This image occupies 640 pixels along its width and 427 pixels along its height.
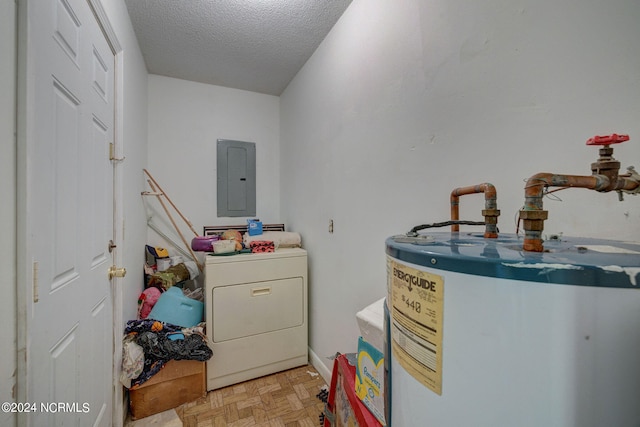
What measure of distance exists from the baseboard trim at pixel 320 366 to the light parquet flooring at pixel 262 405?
0.04 meters

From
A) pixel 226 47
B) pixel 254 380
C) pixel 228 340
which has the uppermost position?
pixel 226 47

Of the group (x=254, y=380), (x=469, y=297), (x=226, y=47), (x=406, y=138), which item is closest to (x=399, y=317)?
(x=469, y=297)

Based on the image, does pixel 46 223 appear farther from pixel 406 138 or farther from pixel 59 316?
pixel 406 138

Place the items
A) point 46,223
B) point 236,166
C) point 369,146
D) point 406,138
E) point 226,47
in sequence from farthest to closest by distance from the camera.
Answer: point 236,166 → point 226,47 → point 369,146 → point 406,138 → point 46,223

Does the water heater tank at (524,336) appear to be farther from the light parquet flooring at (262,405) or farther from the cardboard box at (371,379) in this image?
the light parquet flooring at (262,405)

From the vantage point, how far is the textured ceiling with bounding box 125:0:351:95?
1714 millimetres

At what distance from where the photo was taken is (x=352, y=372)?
106 cm

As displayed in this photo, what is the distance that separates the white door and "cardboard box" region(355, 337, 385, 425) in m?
0.93

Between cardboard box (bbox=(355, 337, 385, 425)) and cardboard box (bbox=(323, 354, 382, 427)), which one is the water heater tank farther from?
cardboard box (bbox=(323, 354, 382, 427))

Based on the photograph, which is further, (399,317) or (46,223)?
(46,223)

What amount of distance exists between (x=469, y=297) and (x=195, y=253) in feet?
8.99

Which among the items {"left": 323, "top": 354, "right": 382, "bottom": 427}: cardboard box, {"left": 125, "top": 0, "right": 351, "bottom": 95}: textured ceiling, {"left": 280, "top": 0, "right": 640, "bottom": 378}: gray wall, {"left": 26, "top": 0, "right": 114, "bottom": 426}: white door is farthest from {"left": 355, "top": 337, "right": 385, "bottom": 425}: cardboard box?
{"left": 125, "top": 0, "right": 351, "bottom": 95}: textured ceiling

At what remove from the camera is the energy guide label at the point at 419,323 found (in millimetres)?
451

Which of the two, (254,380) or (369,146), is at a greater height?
(369,146)
